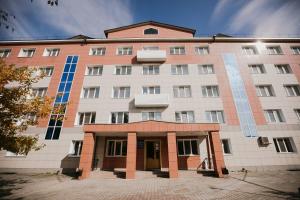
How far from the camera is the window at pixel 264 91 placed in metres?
18.7

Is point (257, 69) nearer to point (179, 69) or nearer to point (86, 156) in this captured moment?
point (179, 69)

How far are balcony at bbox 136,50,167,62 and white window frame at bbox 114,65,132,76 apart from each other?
67.1 inches

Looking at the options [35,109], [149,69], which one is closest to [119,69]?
[149,69]

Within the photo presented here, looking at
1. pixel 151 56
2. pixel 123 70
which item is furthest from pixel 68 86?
pixel 151 56

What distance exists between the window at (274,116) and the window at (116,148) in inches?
639

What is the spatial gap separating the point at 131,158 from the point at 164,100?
23.7 ft

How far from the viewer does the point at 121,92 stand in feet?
63.0

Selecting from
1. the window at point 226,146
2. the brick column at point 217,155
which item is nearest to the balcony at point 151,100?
the brick column at point 217,155

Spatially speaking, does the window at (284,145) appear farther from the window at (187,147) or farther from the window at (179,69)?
the window at (179,69)

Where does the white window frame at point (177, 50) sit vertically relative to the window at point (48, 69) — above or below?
above

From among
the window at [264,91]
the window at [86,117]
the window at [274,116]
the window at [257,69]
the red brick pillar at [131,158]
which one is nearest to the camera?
the red brick pillar at [131,158]

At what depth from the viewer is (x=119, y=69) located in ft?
68.2

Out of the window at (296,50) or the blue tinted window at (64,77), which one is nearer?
the blue tinted window at (64,77)

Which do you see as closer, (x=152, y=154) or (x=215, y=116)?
(x=152, y=154)
